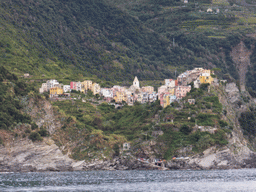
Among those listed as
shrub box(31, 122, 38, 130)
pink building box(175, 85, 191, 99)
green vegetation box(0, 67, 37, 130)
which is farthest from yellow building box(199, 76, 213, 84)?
shrub box(31, 122, 38, 130)

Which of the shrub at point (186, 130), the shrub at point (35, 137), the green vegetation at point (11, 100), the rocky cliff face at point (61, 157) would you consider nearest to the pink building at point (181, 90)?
the rocky cliff face at point (61, 157)

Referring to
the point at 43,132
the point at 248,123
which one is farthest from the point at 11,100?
the point at 248,123

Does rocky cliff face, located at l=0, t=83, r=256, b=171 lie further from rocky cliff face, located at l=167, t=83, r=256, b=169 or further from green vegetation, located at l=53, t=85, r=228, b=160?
green vegetation, located at l=53, t=85, r=228, b=160

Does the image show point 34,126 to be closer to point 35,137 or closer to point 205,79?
point 35,137

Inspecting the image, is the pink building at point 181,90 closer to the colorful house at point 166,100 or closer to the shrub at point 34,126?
the colorful house at point 166,100

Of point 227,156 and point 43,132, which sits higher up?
point 43,132

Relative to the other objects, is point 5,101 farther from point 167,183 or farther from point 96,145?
point 167,183

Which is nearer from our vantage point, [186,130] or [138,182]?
[138,182]

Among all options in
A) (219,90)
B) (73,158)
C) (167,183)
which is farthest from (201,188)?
(219,90)
